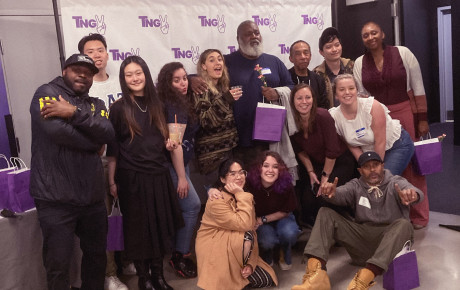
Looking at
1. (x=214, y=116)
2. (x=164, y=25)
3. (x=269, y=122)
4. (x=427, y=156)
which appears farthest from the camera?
(x=164, y=25)

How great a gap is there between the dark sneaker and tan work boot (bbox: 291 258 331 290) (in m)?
0.85

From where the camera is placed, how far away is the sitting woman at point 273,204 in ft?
11.0

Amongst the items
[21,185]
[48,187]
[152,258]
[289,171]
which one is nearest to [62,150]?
[48,187]

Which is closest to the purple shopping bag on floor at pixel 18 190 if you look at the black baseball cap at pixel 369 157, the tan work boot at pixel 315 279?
the tan work boot at pixel 315 279

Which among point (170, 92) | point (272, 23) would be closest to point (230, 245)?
point (170, 92)

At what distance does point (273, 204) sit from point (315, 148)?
630 mm

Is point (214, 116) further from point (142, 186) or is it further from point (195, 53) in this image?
point (195, 53)

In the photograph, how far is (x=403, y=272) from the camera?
2.87 meters

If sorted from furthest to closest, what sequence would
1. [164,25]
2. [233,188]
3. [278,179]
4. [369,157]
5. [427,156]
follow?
[164,25], [427,156], [278,179], [369,157], [233,188]

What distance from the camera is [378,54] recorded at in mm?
4062

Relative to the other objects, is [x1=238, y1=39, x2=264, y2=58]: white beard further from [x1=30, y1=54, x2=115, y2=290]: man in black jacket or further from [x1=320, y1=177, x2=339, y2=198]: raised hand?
[x1=30, y1=54, x2=115, y2=290]: man in black jacket

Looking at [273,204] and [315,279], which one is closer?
[315,279]

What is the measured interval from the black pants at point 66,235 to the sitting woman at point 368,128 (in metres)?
2.01

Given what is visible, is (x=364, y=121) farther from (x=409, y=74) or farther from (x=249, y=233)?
(x=249, y=233)
